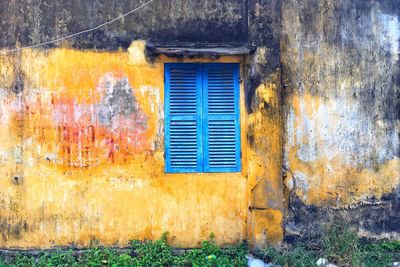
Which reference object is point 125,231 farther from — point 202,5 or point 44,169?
point 202,5

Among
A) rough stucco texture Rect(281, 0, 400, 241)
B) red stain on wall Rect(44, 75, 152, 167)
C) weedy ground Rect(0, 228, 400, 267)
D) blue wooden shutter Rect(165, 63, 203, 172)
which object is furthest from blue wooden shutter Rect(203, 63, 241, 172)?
weedy ground Rect(0, 228, 400, 267)

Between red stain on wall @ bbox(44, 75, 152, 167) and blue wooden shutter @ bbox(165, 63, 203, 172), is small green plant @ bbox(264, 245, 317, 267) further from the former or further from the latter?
red stain on wall @ bbox(44, 75, 152, 167)

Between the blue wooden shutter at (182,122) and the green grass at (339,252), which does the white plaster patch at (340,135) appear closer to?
the green grass at (339,252)

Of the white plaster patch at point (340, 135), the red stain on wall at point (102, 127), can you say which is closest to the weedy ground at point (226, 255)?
the white plaster patch at point (340, 135)

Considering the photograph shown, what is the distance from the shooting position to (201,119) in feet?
18.7

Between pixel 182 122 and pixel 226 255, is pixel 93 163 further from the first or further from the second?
pixel 226 255

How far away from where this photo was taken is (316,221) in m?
5.61

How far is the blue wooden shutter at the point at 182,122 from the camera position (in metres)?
5.68

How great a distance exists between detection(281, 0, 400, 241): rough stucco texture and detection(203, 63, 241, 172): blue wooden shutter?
635 mm

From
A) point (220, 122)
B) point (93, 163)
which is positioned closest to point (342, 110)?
point (220, 122)

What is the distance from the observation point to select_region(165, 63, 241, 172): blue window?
569cm

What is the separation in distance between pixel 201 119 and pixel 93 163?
4.74 ft

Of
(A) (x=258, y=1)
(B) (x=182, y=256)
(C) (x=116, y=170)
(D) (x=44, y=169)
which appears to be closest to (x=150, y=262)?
(B) (x=182, y=256)

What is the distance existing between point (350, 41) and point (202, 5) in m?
1.90
